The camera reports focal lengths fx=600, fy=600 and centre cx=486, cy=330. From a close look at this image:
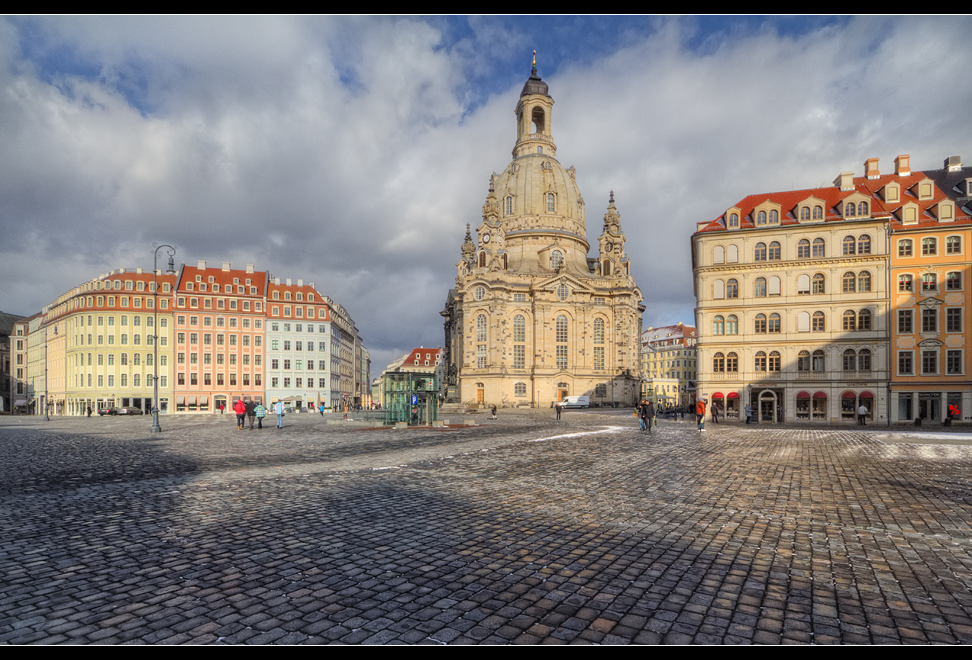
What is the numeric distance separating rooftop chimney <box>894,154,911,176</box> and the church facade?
42524 millimetres

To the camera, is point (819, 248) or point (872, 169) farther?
point (872, 169)

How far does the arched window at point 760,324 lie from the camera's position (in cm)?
4838

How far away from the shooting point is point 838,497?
11.4 m

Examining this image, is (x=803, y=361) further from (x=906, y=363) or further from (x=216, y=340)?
(x=216, y=340)

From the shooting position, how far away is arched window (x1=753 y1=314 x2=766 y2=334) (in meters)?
48.4

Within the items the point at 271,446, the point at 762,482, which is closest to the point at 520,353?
the point at 271,446

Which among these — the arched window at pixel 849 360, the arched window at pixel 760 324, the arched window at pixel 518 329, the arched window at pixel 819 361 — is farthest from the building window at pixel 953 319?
the arched window at pixel 518 329

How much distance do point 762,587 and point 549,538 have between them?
2.81 metres

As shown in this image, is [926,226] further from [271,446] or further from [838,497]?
[271,446]

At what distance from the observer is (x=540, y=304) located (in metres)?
89.0

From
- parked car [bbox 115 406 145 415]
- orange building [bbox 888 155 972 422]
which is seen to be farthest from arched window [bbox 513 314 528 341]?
parked car [bbox 115 406 145 415]

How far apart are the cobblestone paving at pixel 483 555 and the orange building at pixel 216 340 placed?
73.4m

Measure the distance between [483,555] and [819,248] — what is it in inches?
1923

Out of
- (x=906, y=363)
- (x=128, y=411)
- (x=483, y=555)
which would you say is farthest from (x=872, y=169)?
(x=128, y=411)
